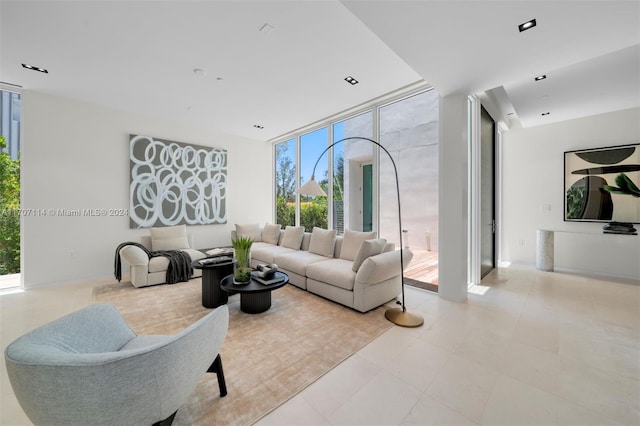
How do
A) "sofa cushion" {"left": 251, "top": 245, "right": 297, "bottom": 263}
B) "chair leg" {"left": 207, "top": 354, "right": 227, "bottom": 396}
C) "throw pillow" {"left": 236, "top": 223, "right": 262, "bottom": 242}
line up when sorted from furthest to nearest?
"throw pillow" {"left": 236, "top": 223, "right": 262, "bottom": 242}
"sofa cushion" {"left": 251, "top": 245, "right": 297, "bottom": 263}
"chair leg" {"left": 207, "top": 354, "right": 227, "bottom": 396}

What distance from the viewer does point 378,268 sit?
2.94 meters

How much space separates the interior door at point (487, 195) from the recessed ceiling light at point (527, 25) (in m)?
2.43

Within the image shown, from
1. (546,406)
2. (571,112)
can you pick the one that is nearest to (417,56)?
Answer: (546,406)

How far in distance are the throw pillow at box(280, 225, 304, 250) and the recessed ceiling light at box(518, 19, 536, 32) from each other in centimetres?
404

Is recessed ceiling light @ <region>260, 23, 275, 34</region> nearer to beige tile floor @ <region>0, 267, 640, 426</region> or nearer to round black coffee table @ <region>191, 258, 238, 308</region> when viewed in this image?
round black coffee table @ <region>191, 258, 238, 308</region>

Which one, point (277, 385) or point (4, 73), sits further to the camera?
point (4, 73)

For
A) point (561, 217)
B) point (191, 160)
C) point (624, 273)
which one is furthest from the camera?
point (191, 160)

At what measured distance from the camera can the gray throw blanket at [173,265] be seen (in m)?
4.13

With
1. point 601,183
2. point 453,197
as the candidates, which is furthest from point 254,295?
point 601,183

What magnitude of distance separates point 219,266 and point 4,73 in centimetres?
388

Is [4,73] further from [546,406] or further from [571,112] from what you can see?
[571,112]

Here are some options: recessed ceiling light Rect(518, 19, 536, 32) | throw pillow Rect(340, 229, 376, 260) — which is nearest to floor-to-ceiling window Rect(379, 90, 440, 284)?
throw pillow Rect(340, 229, 376, 260)

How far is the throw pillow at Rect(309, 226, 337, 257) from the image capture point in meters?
4.27

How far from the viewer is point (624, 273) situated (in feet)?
14.2
